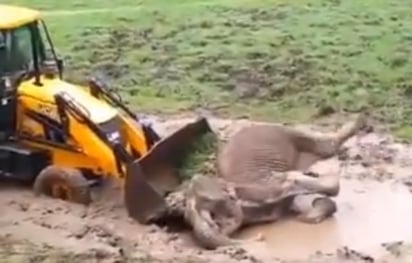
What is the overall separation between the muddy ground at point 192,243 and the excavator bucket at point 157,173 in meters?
0.16

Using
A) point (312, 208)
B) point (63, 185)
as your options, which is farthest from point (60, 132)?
point (312, 208)

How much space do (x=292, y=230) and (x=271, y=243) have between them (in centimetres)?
41

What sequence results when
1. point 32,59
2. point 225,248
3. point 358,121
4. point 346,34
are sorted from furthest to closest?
1. point 346,34
2. point 358,121
3. point 32,59
4. point 225,248

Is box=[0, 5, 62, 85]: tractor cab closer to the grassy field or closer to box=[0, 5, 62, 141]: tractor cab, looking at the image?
box=[0, 5, 62, 141]: tractor cab

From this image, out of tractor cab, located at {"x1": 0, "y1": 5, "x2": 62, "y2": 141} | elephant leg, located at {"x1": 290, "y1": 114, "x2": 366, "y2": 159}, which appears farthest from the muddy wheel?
elephant leg, located at {"x1": 290, "y1": 114, "x2": 366, "y2": 159}

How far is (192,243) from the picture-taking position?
472 inches

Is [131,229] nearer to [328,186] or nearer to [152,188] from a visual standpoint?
[152,188]

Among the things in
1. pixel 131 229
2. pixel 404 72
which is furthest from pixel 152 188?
pixel 404 72

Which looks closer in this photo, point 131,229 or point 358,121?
point 131,229

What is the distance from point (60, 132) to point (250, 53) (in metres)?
6.47

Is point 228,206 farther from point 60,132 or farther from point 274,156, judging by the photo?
point 60,132

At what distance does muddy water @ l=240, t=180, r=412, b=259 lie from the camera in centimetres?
1217

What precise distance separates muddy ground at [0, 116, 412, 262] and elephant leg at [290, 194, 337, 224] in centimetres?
7

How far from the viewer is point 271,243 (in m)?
12.2
